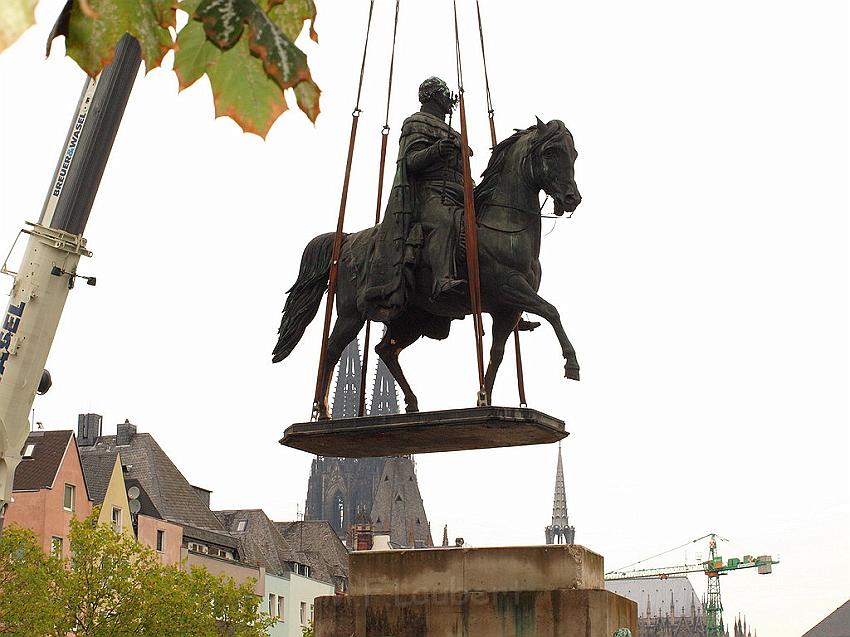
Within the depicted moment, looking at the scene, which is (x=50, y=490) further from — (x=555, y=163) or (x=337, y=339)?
(x=555, y=163)

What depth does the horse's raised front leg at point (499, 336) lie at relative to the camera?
14055mm

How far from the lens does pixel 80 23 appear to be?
3.22 m

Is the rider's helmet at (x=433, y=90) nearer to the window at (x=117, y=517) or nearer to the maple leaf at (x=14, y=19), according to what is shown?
the maple leaf at (x=14, y=19)

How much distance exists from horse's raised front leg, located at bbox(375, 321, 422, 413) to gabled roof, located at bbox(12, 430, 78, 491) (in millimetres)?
38117

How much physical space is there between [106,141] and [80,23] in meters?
15.8

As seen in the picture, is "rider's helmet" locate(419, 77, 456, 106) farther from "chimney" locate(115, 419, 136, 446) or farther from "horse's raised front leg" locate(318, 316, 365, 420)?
"chimney" locate(115, 419, 136, 446)

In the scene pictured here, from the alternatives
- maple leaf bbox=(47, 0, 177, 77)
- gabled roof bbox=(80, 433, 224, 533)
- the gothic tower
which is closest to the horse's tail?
maple leaf bbox=(47, 0, 177, 77)

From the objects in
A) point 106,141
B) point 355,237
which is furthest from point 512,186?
point 106,141

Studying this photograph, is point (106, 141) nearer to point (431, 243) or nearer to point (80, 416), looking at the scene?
point (431, 243)

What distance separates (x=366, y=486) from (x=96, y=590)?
438ft

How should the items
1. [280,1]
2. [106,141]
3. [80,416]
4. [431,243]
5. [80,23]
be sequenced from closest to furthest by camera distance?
1. [80,23]
2. [280,1]
3. [431,243]
4. [106,141]
5. [80,416]

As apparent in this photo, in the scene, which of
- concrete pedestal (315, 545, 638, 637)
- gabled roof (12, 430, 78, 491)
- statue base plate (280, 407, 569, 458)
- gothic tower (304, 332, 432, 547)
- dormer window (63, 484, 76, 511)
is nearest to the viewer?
concrete pedestal (315, 545, 638, 637)

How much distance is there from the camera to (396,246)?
13.8 meters

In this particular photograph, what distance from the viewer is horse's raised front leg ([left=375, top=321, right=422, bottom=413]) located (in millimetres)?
14703
